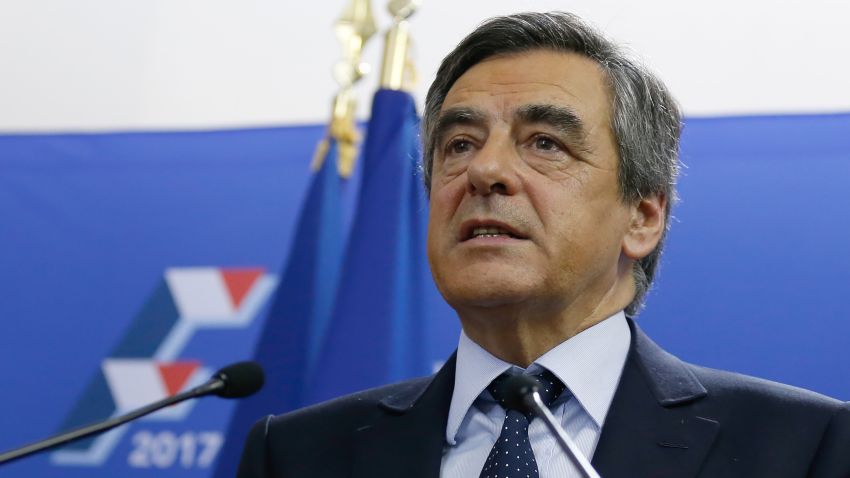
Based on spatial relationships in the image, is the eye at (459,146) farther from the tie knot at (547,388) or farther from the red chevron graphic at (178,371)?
the red chevron graphic at (178,371)

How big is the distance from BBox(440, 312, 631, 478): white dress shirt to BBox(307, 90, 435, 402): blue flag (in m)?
0.83

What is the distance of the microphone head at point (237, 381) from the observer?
1793 mm

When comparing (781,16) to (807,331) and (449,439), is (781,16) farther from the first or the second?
A: (449,439)

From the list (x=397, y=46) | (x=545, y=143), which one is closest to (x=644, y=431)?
(x=545, y=143)

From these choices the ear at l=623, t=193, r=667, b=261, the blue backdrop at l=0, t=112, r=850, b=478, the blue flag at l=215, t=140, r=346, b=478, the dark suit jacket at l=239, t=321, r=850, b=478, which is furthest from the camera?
the blue flag at l=215, t=140, r=346, b=478

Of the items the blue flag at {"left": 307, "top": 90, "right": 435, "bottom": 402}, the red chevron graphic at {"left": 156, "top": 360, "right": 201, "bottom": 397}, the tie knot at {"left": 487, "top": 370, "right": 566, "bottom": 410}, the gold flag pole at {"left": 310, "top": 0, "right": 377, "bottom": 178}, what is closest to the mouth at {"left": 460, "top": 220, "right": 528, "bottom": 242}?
the tie knot at {"left": 487, "top": 370, "right": 566, "bottom": 410}

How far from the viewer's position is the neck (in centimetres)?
189

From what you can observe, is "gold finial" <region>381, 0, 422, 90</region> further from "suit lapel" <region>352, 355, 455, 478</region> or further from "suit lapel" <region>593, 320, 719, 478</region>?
"suit lapel" <region>593, 320, 719, 478</region>

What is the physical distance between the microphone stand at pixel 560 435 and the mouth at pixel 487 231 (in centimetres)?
40

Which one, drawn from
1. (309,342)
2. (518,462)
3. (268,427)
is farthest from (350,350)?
(518,462)

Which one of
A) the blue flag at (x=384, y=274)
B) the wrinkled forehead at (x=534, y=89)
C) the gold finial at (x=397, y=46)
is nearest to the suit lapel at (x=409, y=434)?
the wrinkled forehead at (x=534, y=89)

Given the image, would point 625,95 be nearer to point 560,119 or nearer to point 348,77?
point 560,119

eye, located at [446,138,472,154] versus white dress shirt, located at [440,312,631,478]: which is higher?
eye, located at [446,138,472,154]

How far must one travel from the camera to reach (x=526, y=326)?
75.1 inches
